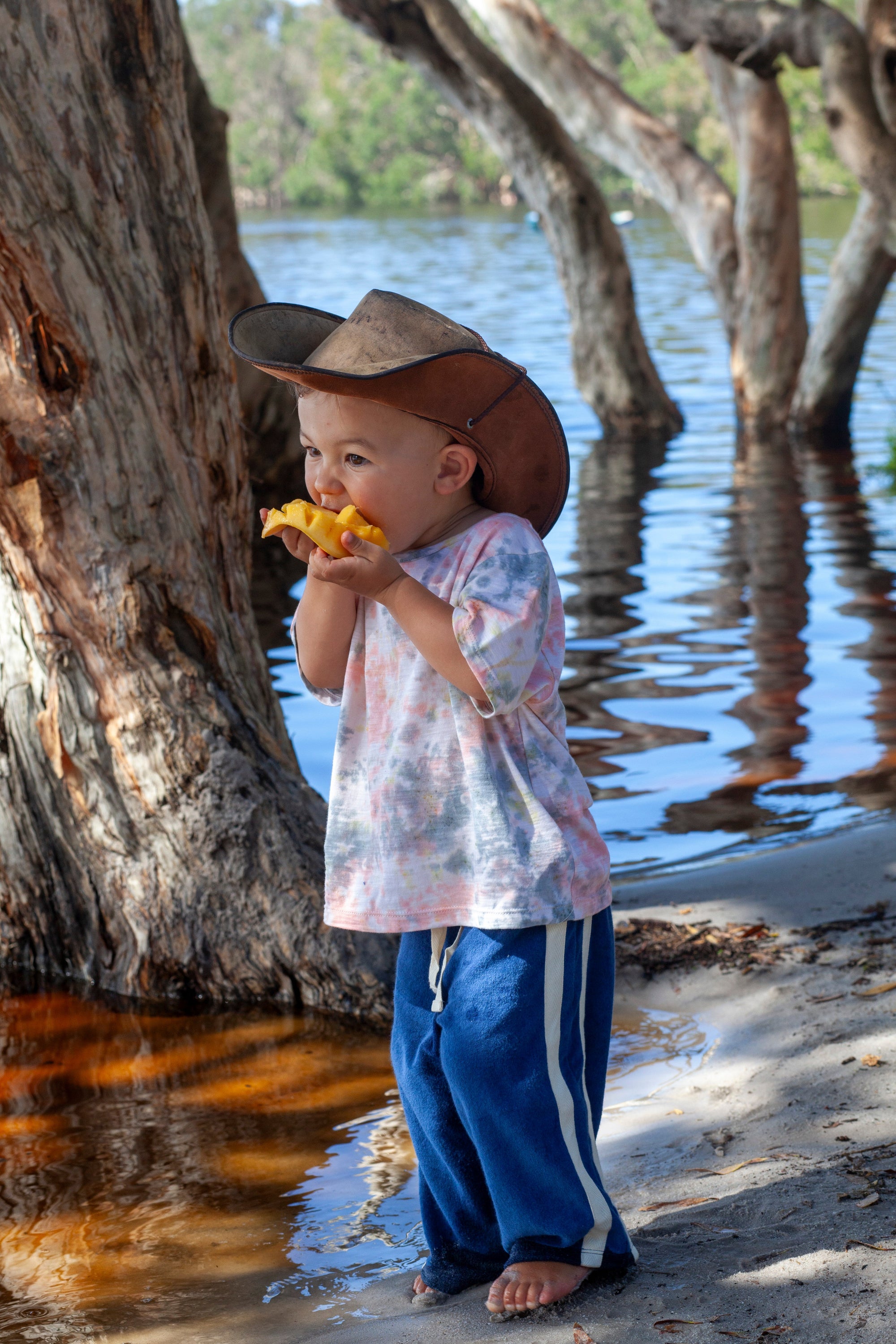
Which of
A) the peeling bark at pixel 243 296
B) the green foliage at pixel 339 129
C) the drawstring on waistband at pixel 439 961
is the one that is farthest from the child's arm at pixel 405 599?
the green foliage at pixel 339 129

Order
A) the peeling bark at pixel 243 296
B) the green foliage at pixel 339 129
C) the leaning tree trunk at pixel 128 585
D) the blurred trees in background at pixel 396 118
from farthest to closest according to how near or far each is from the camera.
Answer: the green foliage at pixel 339 129 → the blurred trees in background at pixel 396 118 → the peeling bark at pixel 243 296 → the leaning tree trunk at pixel 128 585

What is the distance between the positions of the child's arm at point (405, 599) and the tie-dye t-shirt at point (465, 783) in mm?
40

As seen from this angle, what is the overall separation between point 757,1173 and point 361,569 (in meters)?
1.39

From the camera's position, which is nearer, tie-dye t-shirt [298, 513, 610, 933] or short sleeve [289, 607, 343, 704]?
tie-dye t-shirt [298, 513, 610, 933]

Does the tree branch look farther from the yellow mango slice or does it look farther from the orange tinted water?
the yellow mango slice

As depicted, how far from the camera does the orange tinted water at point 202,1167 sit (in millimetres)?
2641

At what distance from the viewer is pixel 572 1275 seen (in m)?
2.26

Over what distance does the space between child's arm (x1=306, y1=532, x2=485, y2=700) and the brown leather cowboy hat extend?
0.26 metres

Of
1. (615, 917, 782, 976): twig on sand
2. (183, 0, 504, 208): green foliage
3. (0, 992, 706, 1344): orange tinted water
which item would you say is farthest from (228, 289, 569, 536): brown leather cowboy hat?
(183, 0, 504, 208): green foliage

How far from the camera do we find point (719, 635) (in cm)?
786

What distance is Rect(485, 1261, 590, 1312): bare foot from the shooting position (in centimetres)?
222

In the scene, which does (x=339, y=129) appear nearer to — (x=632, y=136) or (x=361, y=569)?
(x=632, y=136)

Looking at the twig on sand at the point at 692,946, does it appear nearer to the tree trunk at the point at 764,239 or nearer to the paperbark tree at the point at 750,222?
the paperbark tree at the point at 750,222

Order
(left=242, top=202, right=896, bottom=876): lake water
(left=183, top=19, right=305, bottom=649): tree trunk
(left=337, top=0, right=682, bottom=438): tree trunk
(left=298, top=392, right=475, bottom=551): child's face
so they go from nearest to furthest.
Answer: (left=298, top=392, right=475, bottom=551): child's face < (left=242, top=202, right=896, bottom=876): lake water < (left=183, top=19, right=305, bottom=649): tree trunk < (left=337, top=0, right=682, bottom=438): tree trunk
